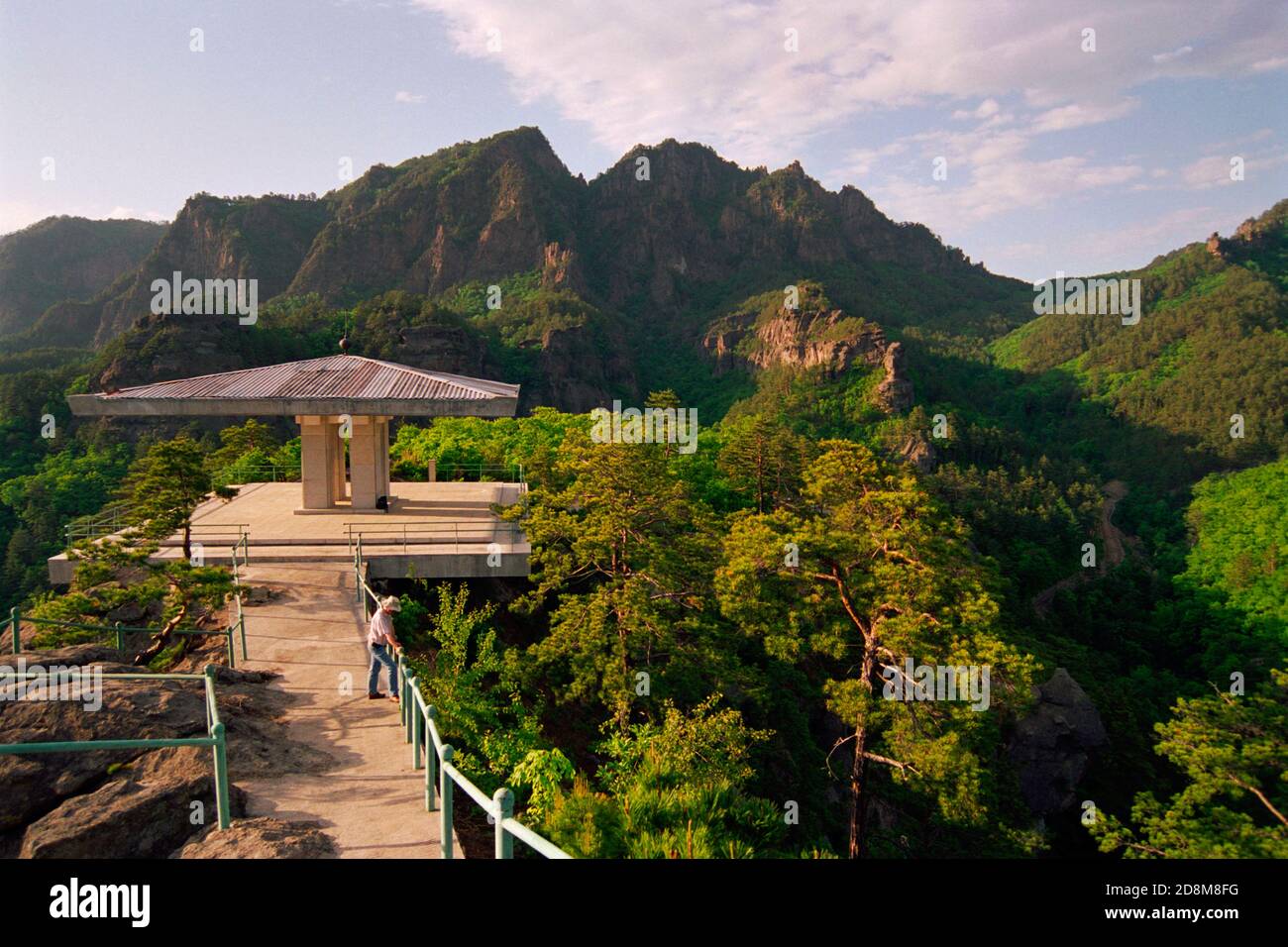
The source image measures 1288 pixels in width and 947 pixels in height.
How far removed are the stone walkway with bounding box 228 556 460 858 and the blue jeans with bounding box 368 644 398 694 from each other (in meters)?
0.19

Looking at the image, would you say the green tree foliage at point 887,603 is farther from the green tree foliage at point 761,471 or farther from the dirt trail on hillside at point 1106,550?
the dirt trail on hillside at point 1106,550

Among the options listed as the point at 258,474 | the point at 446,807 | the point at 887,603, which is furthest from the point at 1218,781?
the point at 258,474

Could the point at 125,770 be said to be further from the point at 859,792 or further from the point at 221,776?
the point at 859,792

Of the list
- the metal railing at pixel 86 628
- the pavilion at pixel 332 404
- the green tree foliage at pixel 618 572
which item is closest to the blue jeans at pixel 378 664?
the metal railing at pixel 86 628

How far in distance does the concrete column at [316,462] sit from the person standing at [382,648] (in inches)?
463

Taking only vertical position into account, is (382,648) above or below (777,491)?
below

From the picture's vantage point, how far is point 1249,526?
69562 mm

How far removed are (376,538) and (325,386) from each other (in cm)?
457

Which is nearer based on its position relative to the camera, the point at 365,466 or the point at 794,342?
the point at 365,466

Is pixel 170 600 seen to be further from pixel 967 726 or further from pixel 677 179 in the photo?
pixel 677 179

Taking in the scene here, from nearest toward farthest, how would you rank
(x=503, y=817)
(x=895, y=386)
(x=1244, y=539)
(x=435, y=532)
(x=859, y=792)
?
(x=503, y=817) → (x=859, y=792) → (x=435, y=532) → (x=1244, y=539) → (x=895, y=386)

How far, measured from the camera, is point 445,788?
5.27 m

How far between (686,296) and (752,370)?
52.5 metres

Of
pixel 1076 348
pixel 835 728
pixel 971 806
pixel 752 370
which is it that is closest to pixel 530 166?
pixel 752 370
